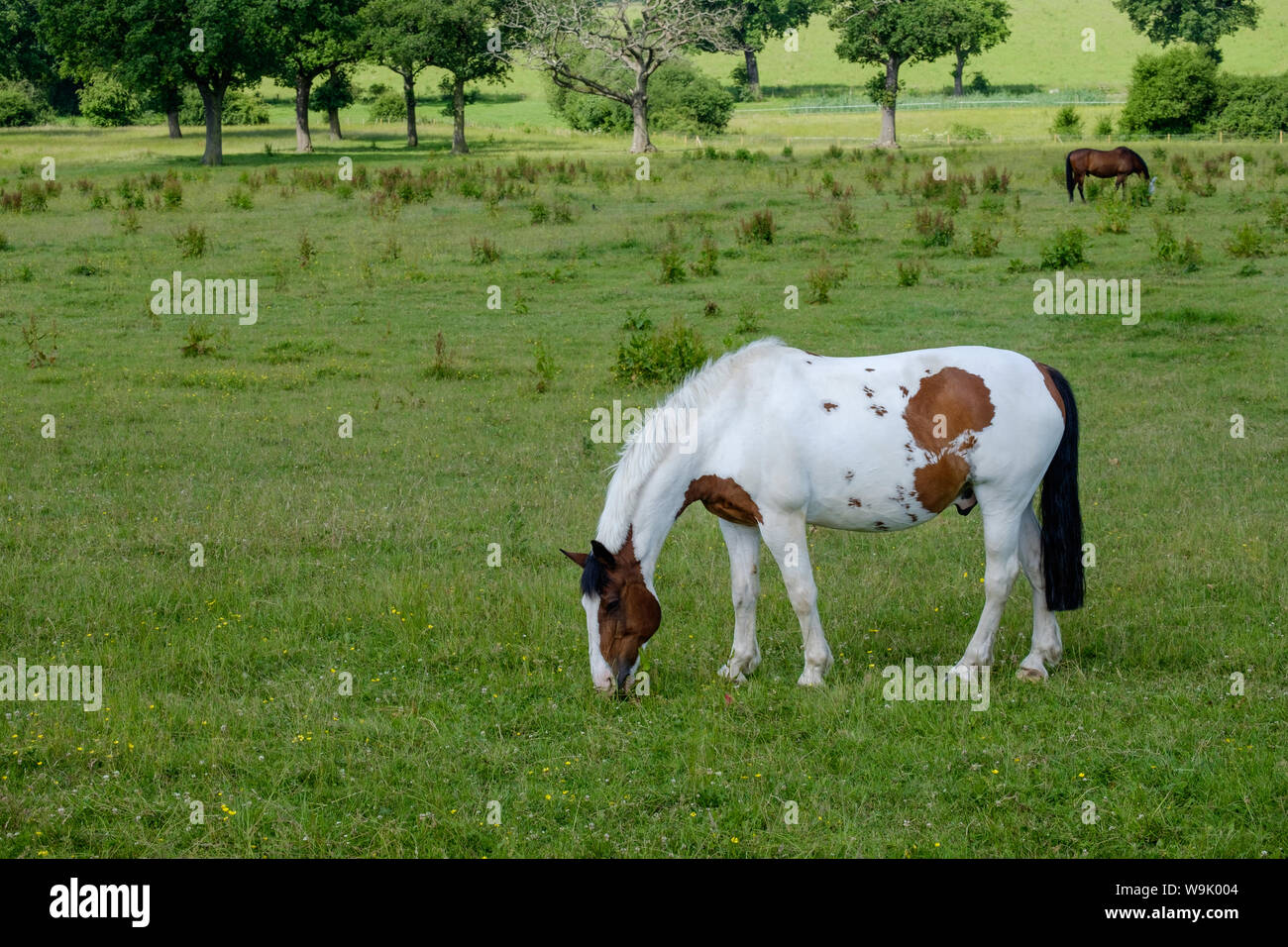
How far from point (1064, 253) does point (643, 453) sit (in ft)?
54.8

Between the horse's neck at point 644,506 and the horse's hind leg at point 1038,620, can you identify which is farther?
the horse's hind leg at point 1038,620

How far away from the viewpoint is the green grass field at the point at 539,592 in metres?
5.77

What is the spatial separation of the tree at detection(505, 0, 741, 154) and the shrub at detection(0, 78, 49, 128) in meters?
28.8

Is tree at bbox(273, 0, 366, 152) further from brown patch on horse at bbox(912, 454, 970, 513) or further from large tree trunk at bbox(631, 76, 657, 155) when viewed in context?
brown patch on horse at bbox(912, 454, 970, 513)

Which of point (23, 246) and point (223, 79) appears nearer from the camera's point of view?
point (23, 246)

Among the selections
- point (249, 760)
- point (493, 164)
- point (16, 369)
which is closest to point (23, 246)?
point (16, 369)

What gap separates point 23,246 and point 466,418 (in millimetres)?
14953

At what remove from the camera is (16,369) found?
16.2 metres

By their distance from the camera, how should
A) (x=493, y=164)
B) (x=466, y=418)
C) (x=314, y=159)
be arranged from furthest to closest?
(x=314, y=159)
(x=493, y=164)
(x=466, y=418)

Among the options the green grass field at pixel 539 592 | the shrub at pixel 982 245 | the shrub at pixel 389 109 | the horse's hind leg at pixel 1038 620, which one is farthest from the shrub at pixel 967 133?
the horse's hind leg at pixel 1038 620

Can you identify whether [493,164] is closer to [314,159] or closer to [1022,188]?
[314,159]

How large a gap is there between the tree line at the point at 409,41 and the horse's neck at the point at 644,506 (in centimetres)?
4230

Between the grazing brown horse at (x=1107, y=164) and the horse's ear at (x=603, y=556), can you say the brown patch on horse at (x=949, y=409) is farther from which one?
the grazing brown horse at (x=1107, y=164)

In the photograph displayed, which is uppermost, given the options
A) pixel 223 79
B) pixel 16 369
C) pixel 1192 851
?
pixel 223 79
